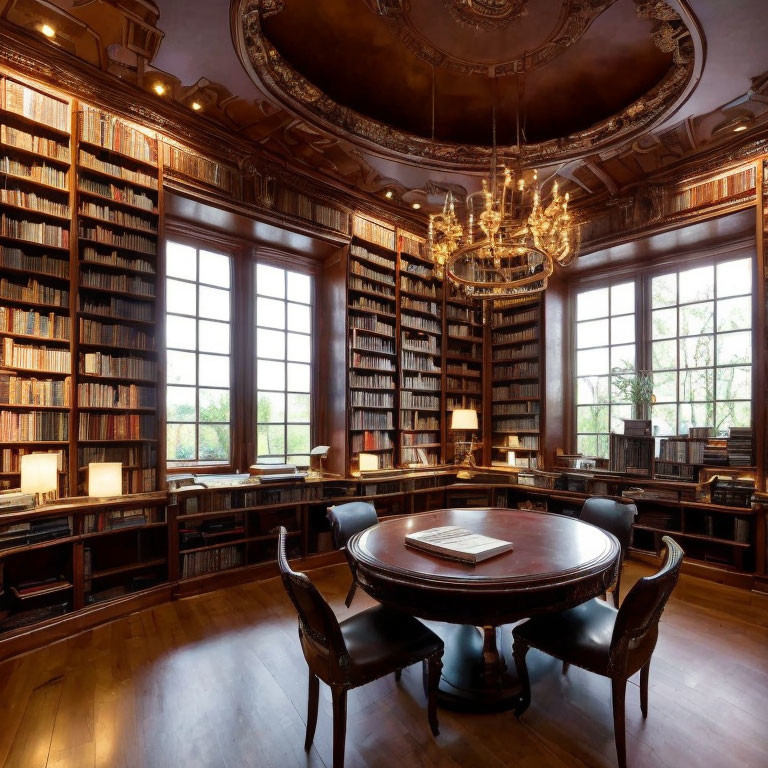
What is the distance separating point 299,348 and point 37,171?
8.91 ft

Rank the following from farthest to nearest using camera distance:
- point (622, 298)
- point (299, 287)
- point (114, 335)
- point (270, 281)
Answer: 1. point (622, 298)
2. point (299, 287)
3. point (270, 281)
4. point (114, 335)

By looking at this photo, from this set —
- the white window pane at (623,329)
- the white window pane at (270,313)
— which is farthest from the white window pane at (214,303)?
the white window pane at (623,329)

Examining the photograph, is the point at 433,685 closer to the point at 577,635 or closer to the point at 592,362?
the point at 577,635

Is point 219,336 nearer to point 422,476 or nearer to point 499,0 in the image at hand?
point 422,476

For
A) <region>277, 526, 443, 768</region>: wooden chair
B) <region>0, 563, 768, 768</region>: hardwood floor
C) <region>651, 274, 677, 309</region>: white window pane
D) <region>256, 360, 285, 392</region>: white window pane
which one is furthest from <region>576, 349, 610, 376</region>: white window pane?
<region>277, 526, 443, 768</region>: wooden chair

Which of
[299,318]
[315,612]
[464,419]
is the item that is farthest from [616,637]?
[299,318]

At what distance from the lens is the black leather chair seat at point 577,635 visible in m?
1.97

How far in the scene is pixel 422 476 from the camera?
5.22m

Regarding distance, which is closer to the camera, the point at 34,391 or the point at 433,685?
the point at 433,685

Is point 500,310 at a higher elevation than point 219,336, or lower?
higher

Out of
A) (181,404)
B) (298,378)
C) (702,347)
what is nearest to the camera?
(181,404)

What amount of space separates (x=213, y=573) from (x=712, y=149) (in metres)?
5.93

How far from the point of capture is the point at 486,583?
1.90 m

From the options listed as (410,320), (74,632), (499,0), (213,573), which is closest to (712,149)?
(499,0)
